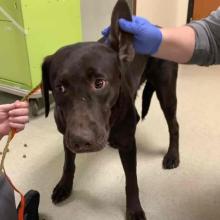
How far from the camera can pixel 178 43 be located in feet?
3.86

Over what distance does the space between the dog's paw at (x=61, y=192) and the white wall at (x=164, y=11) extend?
2.05 metres

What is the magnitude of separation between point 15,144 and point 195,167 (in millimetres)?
939

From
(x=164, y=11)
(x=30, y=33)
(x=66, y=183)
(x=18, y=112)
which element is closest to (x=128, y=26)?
(x=18, y=112)

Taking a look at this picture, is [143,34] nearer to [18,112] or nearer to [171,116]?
[18,112]

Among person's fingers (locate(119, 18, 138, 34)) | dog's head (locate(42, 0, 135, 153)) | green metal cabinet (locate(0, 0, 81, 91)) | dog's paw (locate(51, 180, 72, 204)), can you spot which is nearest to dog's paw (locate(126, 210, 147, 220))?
dog's paw (locate(51, 180, 72, 204))

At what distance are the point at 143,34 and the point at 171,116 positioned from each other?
700mm

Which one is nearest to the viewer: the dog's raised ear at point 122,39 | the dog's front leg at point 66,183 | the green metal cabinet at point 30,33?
the dog's raised ear at point 122,39

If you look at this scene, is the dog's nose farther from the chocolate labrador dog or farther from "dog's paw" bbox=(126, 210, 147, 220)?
"dog's paw" bbox=(126, 210, 147, 220)

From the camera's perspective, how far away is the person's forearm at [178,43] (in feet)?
3.83

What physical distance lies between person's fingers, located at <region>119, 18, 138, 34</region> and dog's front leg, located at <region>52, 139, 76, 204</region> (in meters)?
0.62

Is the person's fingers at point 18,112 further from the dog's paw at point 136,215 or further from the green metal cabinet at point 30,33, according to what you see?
the green metal cabinet at point 30,33

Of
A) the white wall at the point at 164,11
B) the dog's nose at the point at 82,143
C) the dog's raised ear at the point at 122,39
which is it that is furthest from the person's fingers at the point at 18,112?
the white wall at the point at 164,11

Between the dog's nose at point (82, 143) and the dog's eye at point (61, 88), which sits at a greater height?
the dog's eye at point (61, 88)

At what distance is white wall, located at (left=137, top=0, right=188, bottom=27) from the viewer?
3.20 metres
